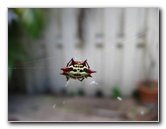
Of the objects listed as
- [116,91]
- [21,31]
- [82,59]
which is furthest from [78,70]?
[21,31]

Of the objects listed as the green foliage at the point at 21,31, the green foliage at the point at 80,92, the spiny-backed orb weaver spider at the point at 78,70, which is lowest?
the green foliage at the point at 80,92

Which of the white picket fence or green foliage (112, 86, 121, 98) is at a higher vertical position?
the white picket fence

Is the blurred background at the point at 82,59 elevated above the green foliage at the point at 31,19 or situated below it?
below

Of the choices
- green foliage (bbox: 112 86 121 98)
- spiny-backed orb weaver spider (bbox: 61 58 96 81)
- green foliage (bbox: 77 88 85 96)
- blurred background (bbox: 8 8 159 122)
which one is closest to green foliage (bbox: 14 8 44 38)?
blurred background (bbox: 8 8 159 122)

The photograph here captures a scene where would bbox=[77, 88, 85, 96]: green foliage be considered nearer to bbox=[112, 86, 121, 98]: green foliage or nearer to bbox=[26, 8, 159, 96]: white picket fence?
bbox=[26, 8, 159, 96]: white picket fence

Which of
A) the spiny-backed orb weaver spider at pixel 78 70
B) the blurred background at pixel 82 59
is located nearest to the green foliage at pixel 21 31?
the blurred background at pixel 82 59

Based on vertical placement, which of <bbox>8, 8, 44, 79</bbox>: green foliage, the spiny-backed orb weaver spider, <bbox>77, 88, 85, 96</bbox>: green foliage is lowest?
<bbox>77, 88, 85, 96</bbox>: green foliage

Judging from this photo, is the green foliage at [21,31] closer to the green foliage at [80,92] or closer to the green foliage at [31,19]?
the green foliage at [31,19]

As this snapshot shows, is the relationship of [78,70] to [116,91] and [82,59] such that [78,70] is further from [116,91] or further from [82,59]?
[116,91]
